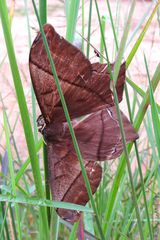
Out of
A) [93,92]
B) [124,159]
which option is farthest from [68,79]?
[124,159]

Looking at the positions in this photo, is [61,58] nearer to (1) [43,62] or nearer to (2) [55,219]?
(1) [43,62]

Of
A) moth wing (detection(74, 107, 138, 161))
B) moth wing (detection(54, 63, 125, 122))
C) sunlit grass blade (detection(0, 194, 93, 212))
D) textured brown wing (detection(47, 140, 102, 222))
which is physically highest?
moth wing (detection(54, 63, 125, 122))

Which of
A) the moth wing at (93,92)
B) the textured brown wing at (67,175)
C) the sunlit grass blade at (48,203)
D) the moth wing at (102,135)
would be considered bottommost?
the sunlit grass blade at (48,203)

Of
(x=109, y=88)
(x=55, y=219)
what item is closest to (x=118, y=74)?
(x=109, y=88)

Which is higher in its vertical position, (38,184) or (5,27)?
(5,27)

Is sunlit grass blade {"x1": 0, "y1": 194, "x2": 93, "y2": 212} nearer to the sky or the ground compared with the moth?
nearer to the ground

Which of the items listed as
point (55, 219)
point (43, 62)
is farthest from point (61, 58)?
point (55, 219)

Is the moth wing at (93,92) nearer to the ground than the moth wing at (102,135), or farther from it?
farther from it

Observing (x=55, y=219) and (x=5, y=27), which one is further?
(x=55, y=219)
